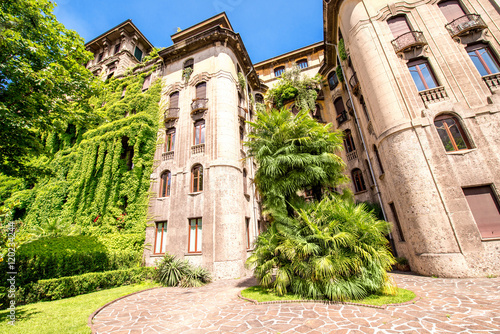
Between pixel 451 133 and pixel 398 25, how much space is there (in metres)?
8.05

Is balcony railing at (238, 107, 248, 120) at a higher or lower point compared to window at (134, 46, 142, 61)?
lower

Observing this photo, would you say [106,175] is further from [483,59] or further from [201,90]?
[483,59]

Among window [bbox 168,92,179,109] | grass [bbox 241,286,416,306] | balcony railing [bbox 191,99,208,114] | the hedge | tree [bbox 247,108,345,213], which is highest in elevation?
window [bbox 168,92,179,109]

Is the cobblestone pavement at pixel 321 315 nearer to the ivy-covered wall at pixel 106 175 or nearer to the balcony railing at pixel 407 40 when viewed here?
the ivy-covered wall at pixel 106 175

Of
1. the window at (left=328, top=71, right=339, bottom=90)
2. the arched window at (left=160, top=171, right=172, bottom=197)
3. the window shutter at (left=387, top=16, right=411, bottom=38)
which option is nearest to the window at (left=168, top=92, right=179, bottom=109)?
the arched window at (left=160, top=171, right=172, bottom=197)

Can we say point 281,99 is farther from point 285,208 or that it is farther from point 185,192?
point 285,208

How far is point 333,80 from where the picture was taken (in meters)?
22.2

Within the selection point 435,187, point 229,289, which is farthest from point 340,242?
point 435,187

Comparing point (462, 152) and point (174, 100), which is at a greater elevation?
point (174, 100)

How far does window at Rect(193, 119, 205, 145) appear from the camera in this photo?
54.1ft

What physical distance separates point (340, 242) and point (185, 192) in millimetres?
11006

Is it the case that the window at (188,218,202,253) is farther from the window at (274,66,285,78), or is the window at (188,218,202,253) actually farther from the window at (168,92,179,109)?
the window at (274,66,285,78)

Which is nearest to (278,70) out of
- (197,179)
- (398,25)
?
(398,25)

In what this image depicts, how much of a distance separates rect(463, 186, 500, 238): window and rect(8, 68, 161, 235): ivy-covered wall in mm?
18803
